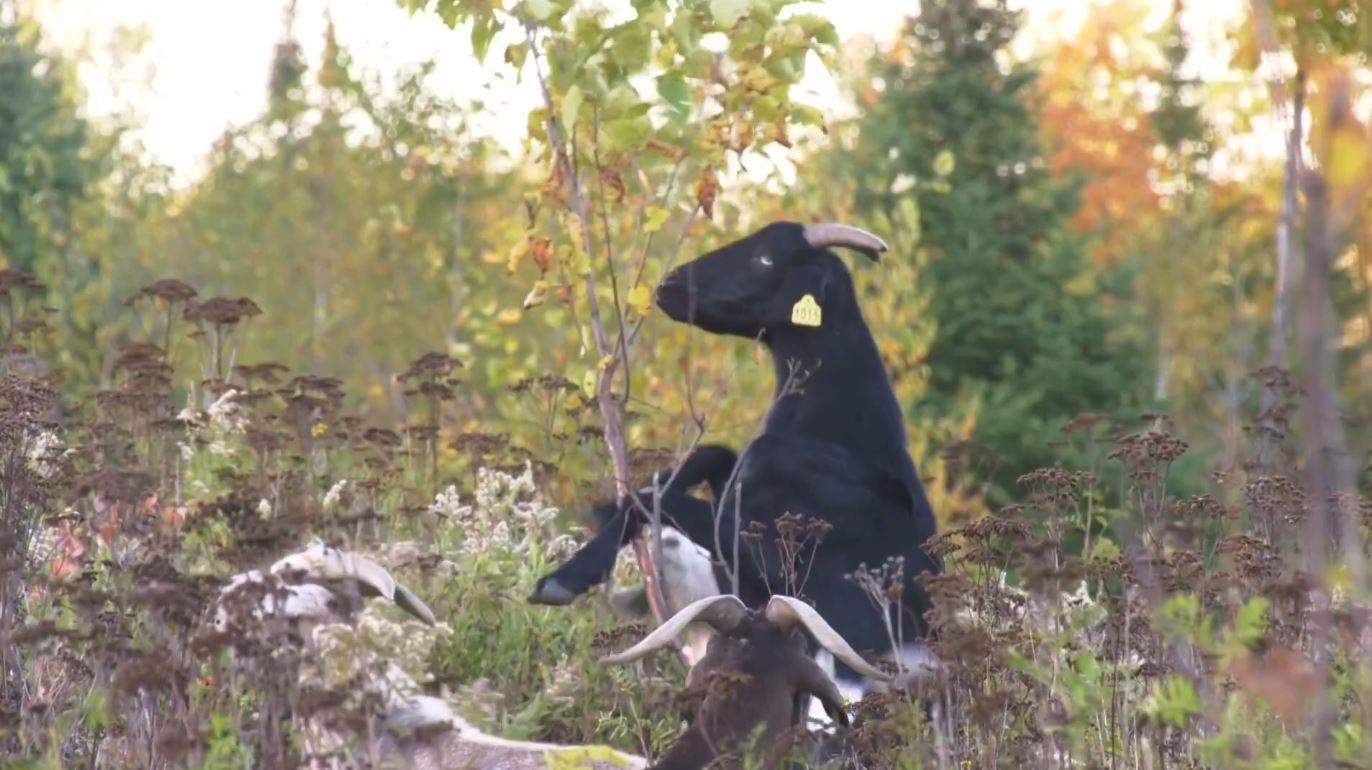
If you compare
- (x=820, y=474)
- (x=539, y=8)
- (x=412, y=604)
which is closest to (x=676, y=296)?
(x=820, y=474)

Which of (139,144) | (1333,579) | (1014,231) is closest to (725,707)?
(1333,579)

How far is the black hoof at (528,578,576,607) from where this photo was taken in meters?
7.02

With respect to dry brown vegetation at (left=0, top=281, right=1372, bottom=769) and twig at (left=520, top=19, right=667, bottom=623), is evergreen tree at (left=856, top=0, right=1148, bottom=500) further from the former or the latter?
dry brown vegetation at (left=0, top=281, right=1372, bottom=769)

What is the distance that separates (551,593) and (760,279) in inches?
72.5

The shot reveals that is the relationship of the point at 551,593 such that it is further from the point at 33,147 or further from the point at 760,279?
the point at 33,147

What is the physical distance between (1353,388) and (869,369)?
18.2m

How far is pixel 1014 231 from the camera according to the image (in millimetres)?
18234

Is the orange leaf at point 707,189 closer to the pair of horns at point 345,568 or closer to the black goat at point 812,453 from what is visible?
the black goat at point 812,453

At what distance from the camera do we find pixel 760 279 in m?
8.28

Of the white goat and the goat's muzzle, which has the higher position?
the goat's muzzle

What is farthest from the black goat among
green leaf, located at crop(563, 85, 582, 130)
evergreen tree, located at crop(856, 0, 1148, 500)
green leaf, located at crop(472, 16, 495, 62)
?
evergreen tree, located at crop(856, 0, 1148, 500)

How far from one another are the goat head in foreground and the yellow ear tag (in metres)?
1.92

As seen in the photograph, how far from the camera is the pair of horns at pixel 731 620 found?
6129mm

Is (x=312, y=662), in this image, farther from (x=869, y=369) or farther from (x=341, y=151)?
(x=341, y=151)
